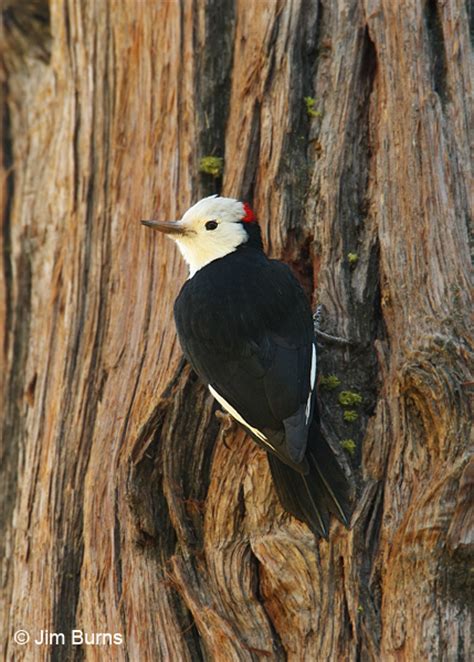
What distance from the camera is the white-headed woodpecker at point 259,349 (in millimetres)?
3037

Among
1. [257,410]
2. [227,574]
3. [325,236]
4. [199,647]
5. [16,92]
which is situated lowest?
[199,647]

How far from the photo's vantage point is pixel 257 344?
3.34m

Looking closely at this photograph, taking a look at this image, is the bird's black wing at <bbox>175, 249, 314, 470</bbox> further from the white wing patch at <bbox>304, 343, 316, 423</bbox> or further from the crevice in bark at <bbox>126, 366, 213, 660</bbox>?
the crevice in bark at <bbox>126, 366, 213, 660</bbox>

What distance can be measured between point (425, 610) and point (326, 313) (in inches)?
42.9

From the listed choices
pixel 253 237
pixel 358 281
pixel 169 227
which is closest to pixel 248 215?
pixel 253 237

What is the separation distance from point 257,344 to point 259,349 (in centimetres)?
2

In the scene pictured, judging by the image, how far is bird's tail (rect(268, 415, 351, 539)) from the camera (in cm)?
298

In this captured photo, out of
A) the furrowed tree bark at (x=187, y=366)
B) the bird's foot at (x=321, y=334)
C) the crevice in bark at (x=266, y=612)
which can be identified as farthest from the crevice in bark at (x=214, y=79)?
the crevice in bark at (x=266, y=612)

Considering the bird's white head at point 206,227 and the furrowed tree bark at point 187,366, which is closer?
the furrowed tree bark at point 187,366

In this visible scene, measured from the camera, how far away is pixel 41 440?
3.79 m

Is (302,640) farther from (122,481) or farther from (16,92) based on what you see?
(16,92)

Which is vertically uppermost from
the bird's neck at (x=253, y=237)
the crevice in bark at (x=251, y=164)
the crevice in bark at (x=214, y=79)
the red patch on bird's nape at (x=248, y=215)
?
the crevice in bark at (x=214, y=79)

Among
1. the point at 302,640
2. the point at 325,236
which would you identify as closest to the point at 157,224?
the point at 325,236

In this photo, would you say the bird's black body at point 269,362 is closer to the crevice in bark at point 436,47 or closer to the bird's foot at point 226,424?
the bird's foot at point 226,424
